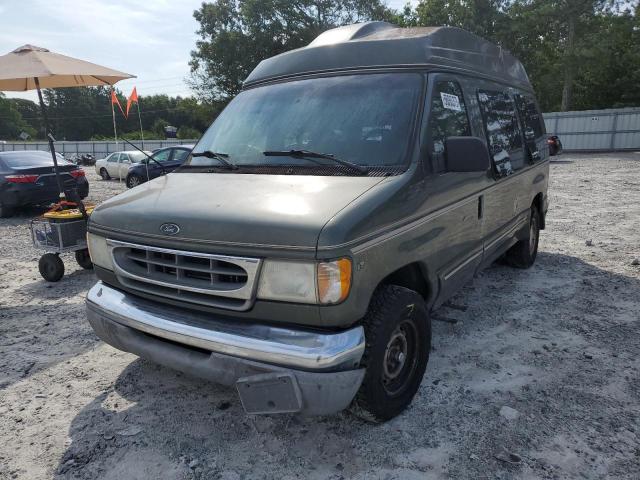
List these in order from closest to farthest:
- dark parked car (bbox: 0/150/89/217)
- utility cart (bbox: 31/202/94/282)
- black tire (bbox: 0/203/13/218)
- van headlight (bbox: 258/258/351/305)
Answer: van headlight (bbox: 258/258/351/305) < utility cart (bbox: 31/202/94/282) < dark parked car (bbox: 0/150/89/217) < black tire (bbox: 0/203/13/218)

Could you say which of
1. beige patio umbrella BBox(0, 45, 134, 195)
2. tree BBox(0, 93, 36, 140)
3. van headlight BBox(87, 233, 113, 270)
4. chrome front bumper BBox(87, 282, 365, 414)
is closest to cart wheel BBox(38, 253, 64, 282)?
beige patio umbrella BBox(0, 45, 134, 195)

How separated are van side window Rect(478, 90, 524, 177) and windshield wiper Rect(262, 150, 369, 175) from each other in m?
1.71

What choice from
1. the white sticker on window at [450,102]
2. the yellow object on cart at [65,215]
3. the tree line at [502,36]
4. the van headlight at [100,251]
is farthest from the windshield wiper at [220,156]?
the tree line at [502,36]

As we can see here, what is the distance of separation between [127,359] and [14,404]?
2.65ft

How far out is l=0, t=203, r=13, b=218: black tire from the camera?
1068 centimetres

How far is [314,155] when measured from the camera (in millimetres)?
3020

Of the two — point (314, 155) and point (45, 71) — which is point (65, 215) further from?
point (314, 155)

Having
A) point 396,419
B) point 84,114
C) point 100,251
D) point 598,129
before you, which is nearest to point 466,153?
point 396,419

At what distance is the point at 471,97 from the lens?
3.82 metres

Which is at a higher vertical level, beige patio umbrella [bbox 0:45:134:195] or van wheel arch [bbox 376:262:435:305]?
beige patio umbrella [bbox 0:45:134:195]

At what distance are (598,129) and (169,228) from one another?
2949 cm

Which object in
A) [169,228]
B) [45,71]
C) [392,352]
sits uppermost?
[45,71]

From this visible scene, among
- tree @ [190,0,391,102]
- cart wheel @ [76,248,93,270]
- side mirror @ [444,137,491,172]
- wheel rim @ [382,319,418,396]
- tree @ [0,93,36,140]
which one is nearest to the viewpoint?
wheel rim @ [382,319,418,396]

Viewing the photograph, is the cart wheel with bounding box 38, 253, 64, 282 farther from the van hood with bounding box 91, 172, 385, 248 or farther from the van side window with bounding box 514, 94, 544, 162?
the van side window with bounding box 514, 94, 544, 162
